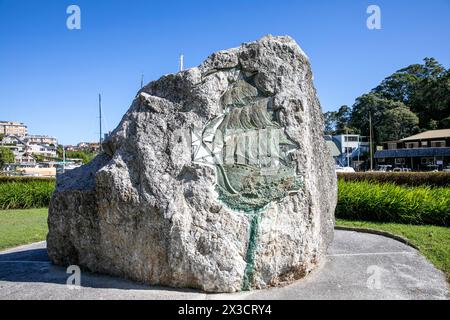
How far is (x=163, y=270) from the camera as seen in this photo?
483 cm

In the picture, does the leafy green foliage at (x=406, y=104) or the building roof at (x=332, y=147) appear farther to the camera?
the leafy green foliage at (x=406, y=104)

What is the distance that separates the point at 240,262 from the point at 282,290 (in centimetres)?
68

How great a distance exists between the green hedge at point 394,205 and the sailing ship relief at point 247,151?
6583 mm

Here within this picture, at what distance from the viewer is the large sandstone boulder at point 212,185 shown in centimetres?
480

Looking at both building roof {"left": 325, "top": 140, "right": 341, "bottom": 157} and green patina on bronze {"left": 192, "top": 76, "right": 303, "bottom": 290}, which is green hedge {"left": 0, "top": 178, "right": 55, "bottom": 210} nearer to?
building roof {"left": 325, "top": 140, "right": 341, "bottom": 157}

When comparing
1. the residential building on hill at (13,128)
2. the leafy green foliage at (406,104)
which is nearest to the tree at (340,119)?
the leafy green foliage at (406,104)

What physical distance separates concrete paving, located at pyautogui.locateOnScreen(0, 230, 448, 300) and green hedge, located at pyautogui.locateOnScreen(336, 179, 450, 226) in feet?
12.5

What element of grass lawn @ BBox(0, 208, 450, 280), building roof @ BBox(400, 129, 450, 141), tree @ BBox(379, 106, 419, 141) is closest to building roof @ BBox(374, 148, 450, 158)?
building roof @ BBox(400, 129, 450, 141)

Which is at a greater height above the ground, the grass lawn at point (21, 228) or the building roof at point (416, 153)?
the building roof at point (416, 153)

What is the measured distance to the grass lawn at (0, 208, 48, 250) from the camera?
8.63 m

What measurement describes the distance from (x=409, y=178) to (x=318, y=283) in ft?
41.6

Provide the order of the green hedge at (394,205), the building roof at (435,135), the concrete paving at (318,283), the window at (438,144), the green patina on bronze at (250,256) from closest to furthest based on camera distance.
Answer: the concrete paving at (318,283), the green patina on bronze at (250,256), the green hedge at (394,205), the building roof at (435,135), the window at (438,144)

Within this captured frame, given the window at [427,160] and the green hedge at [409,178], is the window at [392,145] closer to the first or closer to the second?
the window at [427,160]
